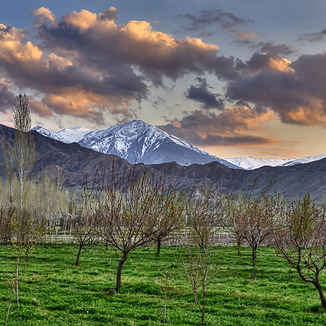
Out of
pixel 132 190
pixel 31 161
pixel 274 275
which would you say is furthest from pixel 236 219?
pixel 31 161

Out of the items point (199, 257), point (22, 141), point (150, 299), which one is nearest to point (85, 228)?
point (22, 141)

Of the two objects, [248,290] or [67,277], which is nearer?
[248,290]

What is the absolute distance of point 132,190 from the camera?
24609 millimetres

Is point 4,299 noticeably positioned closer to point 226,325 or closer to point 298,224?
point 226,325

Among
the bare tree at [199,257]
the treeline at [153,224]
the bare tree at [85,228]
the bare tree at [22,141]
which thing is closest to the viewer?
the bare tree at [199,257]

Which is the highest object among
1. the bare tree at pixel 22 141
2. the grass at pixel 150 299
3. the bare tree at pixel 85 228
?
the bare tree at pixel 22 141

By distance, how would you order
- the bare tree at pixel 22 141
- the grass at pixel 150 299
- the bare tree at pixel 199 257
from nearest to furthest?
the bare tree at pixel 199 257, the grass at pixel 150 299, the bare tree at pixel 22 141

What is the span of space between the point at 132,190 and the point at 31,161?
29.9m

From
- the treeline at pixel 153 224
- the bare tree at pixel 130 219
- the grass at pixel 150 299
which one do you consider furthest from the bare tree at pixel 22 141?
the bare tree at pixel 130 219

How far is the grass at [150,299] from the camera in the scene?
56.4 ft

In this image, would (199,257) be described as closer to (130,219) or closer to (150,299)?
(150,299)

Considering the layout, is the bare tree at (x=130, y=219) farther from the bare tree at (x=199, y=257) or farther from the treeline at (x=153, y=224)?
the bare tree at (x=199, y=257)

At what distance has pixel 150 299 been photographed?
21.2 m

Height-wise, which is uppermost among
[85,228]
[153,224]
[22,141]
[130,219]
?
[22,141]
